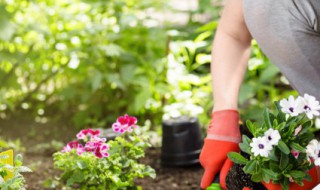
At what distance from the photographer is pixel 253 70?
2.93 m

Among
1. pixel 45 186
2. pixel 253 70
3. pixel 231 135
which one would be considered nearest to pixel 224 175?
pixel 231 135

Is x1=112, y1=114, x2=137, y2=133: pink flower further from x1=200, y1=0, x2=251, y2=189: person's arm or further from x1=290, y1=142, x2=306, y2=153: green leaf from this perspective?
x1=290, y1=142, x2=306, y2=153: green leaf

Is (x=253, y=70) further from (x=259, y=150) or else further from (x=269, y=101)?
(x=259, y=150)

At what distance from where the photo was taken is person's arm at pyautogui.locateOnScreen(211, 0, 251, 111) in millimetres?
2023

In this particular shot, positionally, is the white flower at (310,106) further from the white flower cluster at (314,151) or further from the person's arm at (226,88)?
the person's arm at (226,88)

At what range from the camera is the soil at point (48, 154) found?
7.97 ft

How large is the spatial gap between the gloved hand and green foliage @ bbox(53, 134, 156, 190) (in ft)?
0.58

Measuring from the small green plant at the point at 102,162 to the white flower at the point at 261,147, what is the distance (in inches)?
17.0

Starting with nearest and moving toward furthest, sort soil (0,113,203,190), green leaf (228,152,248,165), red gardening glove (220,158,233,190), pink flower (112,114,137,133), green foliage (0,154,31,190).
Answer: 1. green foliage (0,154,31,190)
2. green leaf (228,152,248,165)
3. red gardening glove (220,158,233,190)
4. pink flower (112,114,137,133)
5. soil (0,113,203,190)

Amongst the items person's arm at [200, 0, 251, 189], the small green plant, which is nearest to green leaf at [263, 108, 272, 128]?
person's arm at [200, 0, 251, 189]

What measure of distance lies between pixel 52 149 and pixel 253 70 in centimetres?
92

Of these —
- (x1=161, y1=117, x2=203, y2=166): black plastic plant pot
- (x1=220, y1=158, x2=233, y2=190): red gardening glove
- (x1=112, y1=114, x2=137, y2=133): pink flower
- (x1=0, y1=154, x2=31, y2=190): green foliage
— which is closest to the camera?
(x1=0, y1=154, x2=31, y2=190): green foliage

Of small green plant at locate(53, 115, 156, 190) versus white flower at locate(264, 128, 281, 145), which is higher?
white flower at locate(264, 128, 281, 145)

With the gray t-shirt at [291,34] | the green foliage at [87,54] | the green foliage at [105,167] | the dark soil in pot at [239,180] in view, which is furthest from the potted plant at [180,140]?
the dark soil in pot at [239,180]
